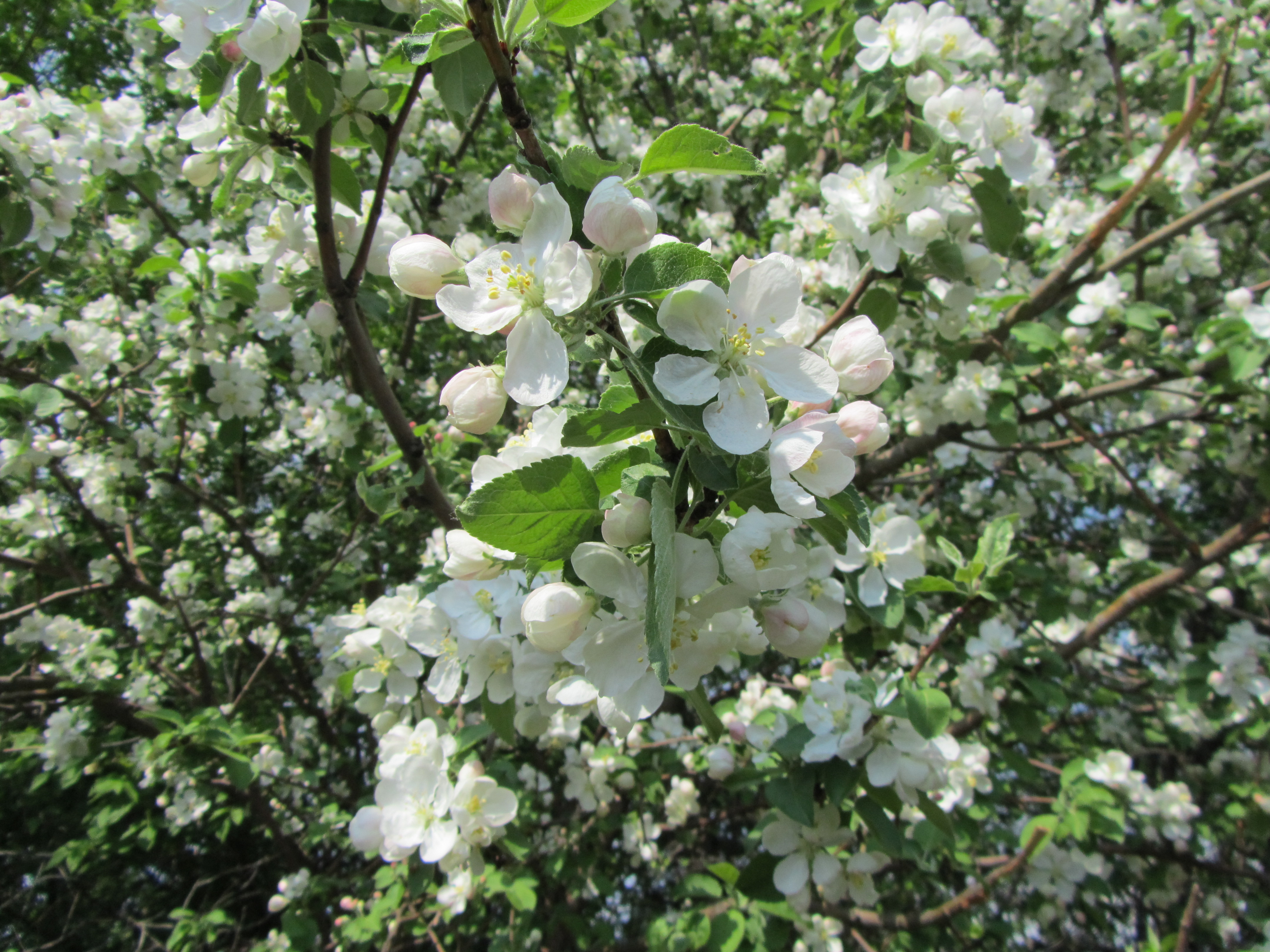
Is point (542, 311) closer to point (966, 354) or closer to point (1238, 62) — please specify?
point (966, 354)

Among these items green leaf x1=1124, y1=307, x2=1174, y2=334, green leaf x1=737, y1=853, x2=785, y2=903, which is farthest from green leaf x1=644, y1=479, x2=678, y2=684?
green leaf x1=1124, y1=307, x2=1174, y2=334

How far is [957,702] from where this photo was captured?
3.04 meters

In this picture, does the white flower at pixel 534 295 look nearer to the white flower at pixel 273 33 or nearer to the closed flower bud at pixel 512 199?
the closed flower bud at pixel 512 199

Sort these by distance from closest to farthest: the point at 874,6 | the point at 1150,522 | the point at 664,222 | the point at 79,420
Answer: the point at 874,6 → the point at 79,420 → the point at 664,222 → the point at 1150,522

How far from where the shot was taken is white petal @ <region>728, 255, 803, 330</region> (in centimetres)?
92

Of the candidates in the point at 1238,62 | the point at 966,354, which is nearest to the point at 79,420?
the point at 966,354

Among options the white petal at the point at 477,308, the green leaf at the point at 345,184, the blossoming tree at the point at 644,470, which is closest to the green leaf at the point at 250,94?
the blossoming tree at the point at 644,470

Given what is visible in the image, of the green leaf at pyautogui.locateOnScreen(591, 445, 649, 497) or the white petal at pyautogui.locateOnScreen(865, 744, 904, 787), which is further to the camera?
the white petal at pyautogui.locateOnScreen(865, 744, 904, 787)

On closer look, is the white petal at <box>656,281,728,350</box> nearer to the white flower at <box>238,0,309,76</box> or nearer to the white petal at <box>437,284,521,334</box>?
the white petal at <box>437,284,521,334</box>

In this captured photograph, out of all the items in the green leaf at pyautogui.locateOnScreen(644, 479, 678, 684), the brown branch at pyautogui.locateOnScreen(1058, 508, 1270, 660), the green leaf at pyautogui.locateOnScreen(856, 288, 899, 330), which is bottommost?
the brown branch at pyautogui.locateOnScreen(1058, 508, 1270, 660)

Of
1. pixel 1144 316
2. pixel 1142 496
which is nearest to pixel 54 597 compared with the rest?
pixel 1142 496

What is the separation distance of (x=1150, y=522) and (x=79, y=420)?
680cm

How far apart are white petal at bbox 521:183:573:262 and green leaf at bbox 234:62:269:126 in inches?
28.0

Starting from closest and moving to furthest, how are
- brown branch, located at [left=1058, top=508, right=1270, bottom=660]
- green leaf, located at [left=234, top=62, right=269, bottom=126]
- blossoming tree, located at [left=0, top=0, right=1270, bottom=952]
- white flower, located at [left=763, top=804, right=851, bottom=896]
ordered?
blossoming tree, located at [left=0, top=0, right=1270, bottom=952]
green leaf, located at [left=234, top=62, right=269, bottom=126]
white flower, located at [left=763, top=804, right=851, bottom=896]
brown branch, located at [left=1058, top=508, right=1270, bottom=660]
